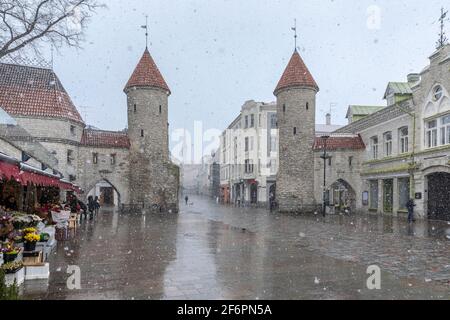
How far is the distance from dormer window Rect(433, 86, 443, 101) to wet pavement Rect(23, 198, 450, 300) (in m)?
11.4

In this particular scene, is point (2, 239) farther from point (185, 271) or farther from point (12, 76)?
point (12, 76)

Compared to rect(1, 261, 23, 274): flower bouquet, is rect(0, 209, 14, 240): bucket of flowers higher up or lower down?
higher up

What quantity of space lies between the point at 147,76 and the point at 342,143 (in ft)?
59.2

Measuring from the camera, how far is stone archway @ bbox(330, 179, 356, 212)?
A: 32781 mm

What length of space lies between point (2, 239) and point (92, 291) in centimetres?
208

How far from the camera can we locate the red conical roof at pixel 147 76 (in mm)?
32094

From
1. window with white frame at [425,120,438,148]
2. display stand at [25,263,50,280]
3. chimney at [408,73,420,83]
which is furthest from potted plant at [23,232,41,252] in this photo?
chimney at [408,73,420,83]

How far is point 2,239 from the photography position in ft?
23.4

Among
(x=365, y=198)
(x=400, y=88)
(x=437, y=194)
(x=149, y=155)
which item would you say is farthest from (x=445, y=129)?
(x=149, y=155)

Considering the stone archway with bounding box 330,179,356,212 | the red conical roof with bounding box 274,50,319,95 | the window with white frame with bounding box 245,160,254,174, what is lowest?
the stone archway with bounding box 330,179,356,212

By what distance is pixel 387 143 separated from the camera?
95.1 ft

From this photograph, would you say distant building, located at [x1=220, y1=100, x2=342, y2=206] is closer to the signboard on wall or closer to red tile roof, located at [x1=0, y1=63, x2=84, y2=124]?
the signboard on wall

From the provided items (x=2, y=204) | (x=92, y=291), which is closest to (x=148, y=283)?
(x=92, y=291)
